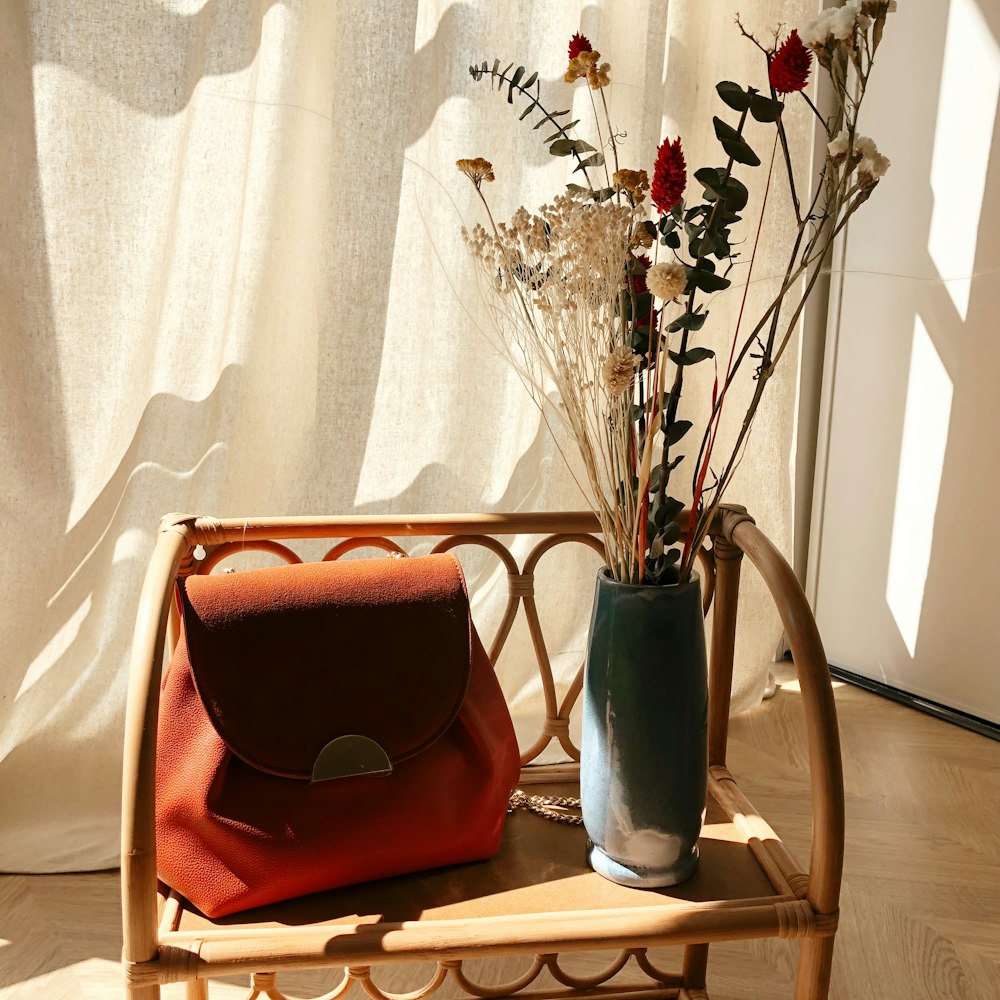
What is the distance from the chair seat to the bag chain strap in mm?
49

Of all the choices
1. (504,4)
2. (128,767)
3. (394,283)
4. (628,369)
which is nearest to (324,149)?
(394,283)

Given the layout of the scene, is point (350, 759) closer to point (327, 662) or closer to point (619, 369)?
point (327, 662)

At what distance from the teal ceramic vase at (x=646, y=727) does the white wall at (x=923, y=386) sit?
117 centimetres

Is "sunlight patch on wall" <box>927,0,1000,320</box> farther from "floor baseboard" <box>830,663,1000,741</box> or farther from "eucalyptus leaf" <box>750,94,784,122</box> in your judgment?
"eucalyptus leaf" <box>750,94,784,122</box>

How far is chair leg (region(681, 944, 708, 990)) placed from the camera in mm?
1141

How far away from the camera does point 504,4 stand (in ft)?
4.76

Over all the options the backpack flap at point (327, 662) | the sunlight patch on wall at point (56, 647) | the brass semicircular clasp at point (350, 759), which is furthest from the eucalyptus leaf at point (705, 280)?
the sunlight patch on wall at point (56, 647)

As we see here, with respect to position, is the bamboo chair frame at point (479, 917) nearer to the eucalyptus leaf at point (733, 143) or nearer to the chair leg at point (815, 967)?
the chair leg at point (815, 967)

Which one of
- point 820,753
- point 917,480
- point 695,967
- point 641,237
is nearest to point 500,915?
point 820,753

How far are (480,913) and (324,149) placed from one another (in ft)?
3.28

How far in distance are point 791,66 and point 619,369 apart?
24 centimetres

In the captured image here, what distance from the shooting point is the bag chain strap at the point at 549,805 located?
0.99 meters

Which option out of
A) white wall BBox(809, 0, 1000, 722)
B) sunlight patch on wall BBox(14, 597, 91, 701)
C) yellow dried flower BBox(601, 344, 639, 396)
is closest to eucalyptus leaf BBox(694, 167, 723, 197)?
yellow dried flower BBox(601, 344, 639, 396)

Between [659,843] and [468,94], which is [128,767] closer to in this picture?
[659,843]
